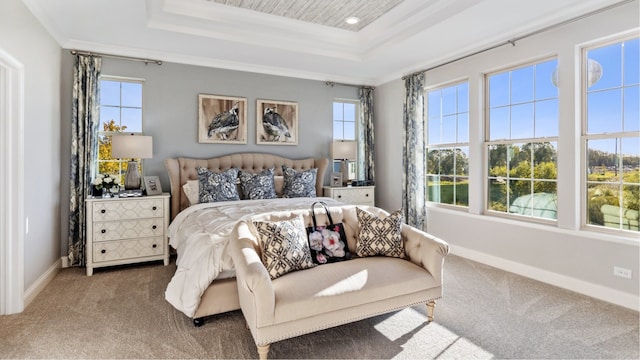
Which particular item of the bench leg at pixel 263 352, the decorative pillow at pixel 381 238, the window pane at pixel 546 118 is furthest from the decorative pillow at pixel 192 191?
the window pane at pixel 546 118

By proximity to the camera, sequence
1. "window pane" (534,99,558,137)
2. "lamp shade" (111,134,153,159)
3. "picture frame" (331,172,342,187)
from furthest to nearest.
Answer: "picture frame" (331,172,342,187) < "lamp shade" (111,134,153,159) < "window pane" (534,99,558,137)

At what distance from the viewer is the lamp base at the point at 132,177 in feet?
13.5

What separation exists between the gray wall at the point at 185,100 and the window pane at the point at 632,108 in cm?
383

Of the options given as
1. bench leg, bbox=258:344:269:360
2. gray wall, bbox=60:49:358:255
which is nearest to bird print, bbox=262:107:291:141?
gray wall, bbox=60:49:358:255

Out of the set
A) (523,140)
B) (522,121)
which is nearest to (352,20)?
(522,121)

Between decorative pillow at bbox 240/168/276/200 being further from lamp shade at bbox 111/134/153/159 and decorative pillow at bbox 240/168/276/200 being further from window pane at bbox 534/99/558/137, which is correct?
window pane at bbox 534/99/558/137

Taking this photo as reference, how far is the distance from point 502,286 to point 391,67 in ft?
11.3

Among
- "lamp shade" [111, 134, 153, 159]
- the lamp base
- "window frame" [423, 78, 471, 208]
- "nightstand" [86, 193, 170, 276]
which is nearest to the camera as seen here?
"nightstand" [86, 193, 170, 276]

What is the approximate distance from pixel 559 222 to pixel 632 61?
160 centimetres

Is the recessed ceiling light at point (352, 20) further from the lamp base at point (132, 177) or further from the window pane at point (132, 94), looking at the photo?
the lamp base at point (132, 177)

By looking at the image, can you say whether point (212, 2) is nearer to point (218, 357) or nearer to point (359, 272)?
point (359, 272)

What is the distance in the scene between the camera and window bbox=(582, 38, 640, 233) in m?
2.97

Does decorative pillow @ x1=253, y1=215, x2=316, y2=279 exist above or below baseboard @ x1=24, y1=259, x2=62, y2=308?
above

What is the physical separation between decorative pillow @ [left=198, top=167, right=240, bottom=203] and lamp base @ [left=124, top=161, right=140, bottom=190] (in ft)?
2.51
